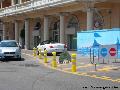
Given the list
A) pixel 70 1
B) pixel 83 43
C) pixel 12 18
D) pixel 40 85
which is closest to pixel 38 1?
pixel 70 1

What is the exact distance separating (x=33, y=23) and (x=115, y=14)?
2304 cm

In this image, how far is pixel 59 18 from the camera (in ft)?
170

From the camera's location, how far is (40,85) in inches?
571

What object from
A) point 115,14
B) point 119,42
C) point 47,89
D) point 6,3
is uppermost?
point 6,3

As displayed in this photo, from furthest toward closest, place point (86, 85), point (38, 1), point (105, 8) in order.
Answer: point (38, 1) → point (105, 8) → point (86, 85)

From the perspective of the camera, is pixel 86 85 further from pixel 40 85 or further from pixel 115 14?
pixel 115 14

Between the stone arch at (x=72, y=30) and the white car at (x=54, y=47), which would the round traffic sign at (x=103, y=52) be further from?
the stone arch at (x=72, y=30)

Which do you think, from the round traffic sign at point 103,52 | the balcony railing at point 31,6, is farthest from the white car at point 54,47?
the round traffic sign at point 103,52

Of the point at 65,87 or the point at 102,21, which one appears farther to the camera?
the point at 102,21

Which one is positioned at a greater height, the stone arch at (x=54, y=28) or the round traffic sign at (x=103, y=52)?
the stone arch at (x=54, y=28)

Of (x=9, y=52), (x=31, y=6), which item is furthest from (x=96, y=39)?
(x=31, y=6)

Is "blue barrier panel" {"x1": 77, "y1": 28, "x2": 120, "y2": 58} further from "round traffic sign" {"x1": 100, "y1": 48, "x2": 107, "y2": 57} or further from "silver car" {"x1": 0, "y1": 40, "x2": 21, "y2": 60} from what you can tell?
"silver car" {"x1": 0, "y1": 40, "x2": 21, "y2": 60}

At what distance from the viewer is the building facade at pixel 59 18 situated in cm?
3928

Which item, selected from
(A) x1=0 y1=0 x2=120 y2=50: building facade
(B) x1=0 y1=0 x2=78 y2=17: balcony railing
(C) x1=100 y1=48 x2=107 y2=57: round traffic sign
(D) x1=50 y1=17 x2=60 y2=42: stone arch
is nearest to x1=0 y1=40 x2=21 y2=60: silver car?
(C) x1=100 y1=48 x2=107 y2=57: round traffic sign
